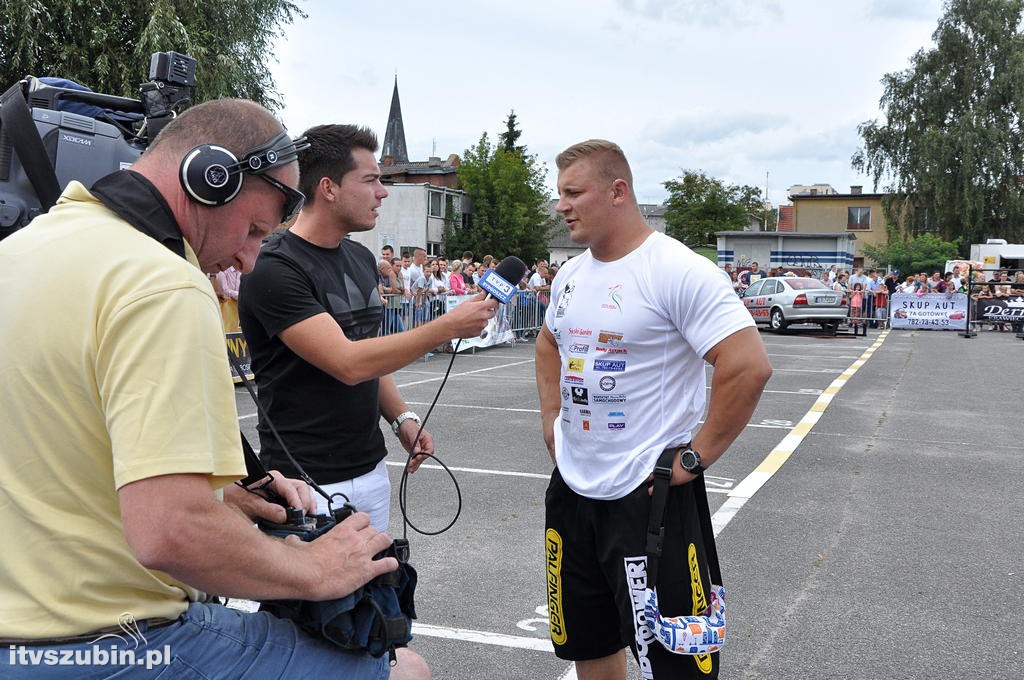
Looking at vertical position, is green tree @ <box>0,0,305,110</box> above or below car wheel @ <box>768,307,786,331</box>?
above

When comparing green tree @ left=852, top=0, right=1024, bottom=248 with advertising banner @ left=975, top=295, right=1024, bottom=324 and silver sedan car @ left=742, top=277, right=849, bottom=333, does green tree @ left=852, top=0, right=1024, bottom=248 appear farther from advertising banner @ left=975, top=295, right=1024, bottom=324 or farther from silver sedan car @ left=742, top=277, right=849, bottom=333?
silver sedan car @ left=742, top=277, right=849, bottom=333

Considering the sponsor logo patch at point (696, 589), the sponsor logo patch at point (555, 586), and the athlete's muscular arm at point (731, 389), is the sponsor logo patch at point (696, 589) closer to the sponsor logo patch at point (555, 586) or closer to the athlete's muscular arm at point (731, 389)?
the athlete's muscular arm at point (731, 389)

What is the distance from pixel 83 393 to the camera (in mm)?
1346

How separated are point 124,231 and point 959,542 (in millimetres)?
5374

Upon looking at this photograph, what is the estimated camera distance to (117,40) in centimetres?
1833

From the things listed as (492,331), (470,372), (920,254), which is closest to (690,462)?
(470,372)

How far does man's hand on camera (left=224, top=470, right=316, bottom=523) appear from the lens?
179 centimetres

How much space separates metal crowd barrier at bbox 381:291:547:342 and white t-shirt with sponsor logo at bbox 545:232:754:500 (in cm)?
983

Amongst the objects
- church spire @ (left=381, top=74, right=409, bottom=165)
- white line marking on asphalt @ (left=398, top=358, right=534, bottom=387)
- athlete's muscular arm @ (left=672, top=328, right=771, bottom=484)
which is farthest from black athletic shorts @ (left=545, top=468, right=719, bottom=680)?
church spire @ (left=381, top=74, right=409, bottom=165)

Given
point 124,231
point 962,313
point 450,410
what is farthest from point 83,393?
point 962,313

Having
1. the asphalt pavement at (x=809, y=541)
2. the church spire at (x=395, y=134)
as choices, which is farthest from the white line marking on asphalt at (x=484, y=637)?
the church spire at (x=395, y=134)

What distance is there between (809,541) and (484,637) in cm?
236

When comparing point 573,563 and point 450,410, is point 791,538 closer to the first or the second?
point 573,563

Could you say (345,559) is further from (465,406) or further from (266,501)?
(465,406)
